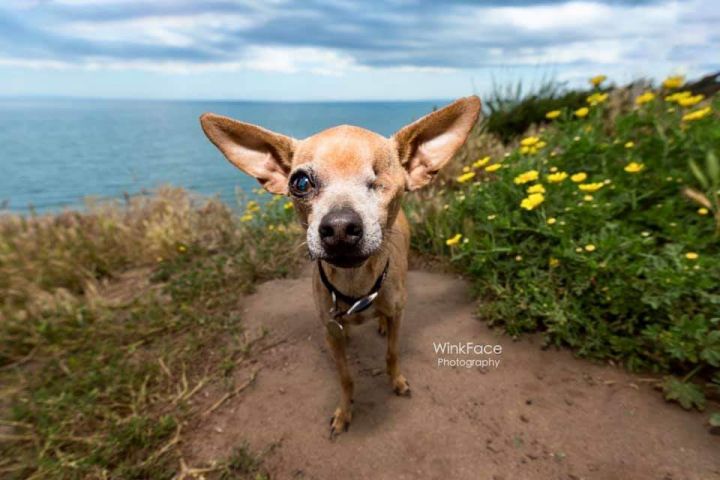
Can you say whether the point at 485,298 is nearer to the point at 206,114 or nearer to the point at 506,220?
the point at 506,220

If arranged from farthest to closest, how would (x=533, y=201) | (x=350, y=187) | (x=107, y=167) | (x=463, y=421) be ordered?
1. (x=107, y=167)
2. (x=533, y=201)
3. (x=463, y=421)
4. (x=350, y=187)

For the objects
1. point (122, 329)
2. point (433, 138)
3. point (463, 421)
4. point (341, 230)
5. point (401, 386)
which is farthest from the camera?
point (122, 329)

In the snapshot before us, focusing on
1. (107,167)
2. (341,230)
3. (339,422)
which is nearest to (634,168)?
(341,230)

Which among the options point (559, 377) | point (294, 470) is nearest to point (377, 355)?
point (294, 470)

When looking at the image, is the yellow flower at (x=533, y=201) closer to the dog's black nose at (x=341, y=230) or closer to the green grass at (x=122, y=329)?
the dog's black nose at (x=341, y=230)

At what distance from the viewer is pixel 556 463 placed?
2225mm

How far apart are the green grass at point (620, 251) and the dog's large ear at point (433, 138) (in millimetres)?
1260

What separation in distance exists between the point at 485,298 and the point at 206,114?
9.72 ft

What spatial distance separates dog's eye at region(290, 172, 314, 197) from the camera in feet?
6.32

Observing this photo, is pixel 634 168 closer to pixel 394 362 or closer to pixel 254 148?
pixel 394 362

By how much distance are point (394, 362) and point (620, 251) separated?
193 centimetres

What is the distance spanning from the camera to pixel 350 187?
1.86 meters

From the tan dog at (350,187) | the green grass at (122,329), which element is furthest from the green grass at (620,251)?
the green grass at (122,329)

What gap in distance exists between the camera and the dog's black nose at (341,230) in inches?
64.0
